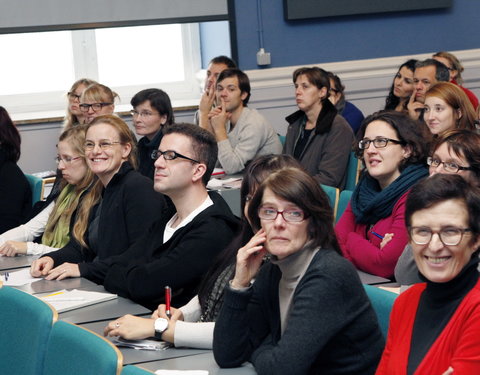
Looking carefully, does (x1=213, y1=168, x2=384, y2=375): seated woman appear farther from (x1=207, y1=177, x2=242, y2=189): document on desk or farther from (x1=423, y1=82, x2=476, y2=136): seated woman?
(x1=207, y1=177, x2=242, y2=189): document on desk

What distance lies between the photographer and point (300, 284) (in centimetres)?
223

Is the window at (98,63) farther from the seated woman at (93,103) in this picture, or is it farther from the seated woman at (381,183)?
the seated woman at (381,183)

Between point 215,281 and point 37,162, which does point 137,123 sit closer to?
point 37,162

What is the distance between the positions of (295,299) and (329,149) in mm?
3214

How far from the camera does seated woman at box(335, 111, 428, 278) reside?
337 centimetres

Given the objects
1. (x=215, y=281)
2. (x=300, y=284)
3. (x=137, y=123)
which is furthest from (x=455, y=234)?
(x=137, y=123)

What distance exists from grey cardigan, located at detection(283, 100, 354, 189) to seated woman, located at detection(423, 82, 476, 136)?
100 centimetres

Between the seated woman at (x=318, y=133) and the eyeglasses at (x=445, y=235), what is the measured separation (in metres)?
3.16

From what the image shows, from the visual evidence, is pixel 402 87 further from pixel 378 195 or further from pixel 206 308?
pixel 206 308

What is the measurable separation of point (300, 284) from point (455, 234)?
0.46 m

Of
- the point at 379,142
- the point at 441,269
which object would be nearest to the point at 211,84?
the point at 379,142

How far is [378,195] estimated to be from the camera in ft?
11.2

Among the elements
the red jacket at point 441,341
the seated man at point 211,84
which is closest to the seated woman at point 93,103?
the seated man at point 211,84

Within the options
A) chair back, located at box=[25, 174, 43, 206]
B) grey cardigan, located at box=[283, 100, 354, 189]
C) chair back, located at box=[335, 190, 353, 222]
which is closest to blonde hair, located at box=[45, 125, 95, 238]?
chair back, located at box=[25, 174, 43, 206]
